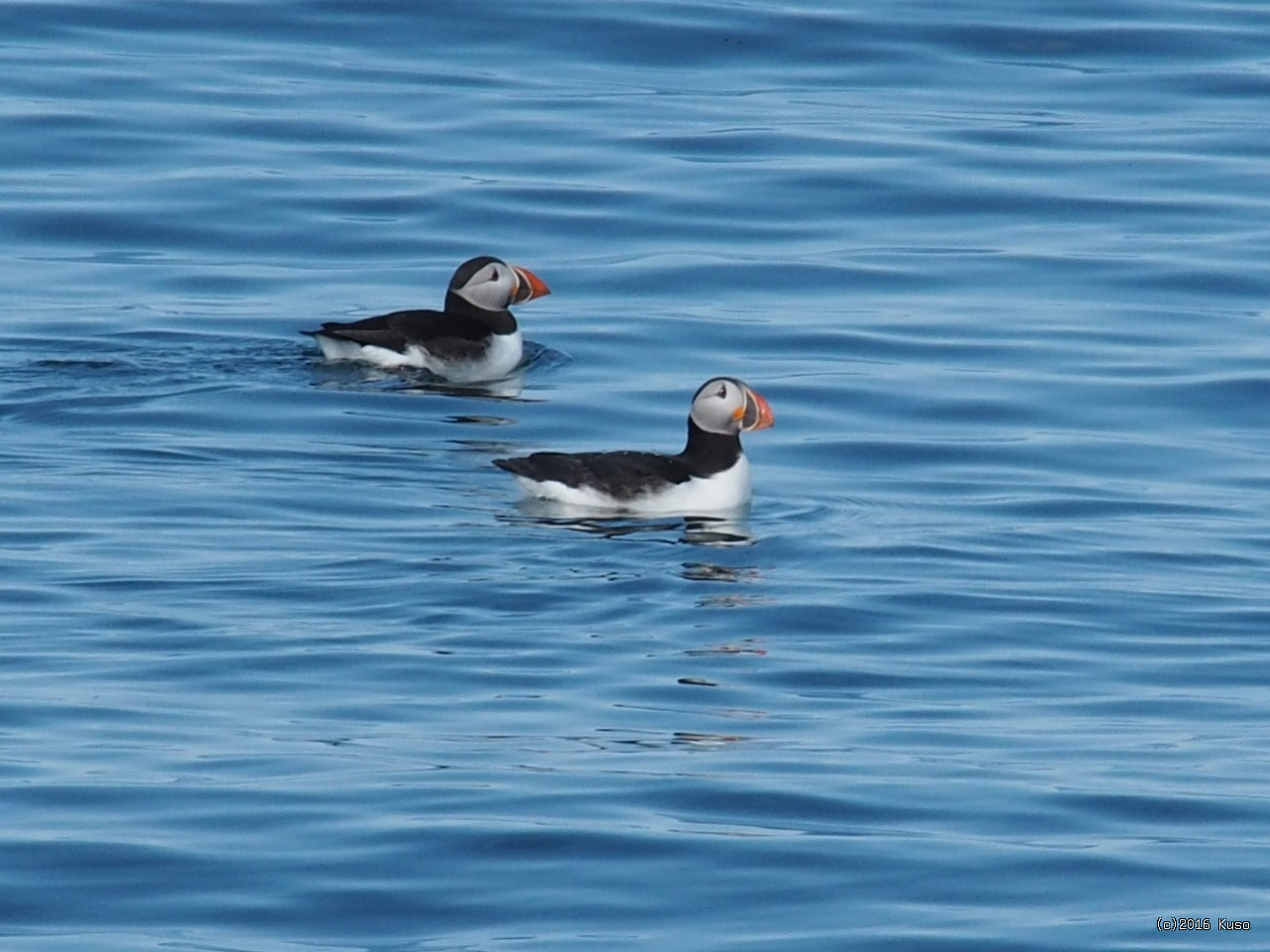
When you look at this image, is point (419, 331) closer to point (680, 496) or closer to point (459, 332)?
point (459, 332)

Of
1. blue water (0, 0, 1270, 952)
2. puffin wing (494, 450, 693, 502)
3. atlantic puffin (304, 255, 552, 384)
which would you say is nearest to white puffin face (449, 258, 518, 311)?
atlantic puffin (304, 255, 552, 384)

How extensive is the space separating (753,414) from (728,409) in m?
0.16

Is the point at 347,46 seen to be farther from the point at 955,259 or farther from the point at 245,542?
the point at 245,542

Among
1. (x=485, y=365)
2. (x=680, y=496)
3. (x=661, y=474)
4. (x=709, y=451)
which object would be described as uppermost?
(x=485, y=365)

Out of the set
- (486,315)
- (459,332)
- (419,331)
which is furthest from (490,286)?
(419,331)

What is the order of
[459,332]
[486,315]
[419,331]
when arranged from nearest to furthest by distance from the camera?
[419,331], [459,332], [486,315]

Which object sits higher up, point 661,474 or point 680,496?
point 661,474

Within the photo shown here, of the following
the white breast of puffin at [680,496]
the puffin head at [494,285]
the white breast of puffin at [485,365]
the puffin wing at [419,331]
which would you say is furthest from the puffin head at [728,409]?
the puffin head at [494,285]

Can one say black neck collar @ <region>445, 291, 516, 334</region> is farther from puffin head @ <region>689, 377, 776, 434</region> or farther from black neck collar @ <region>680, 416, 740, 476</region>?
black neck collar @ <region>680, 416, 740, 476</region>

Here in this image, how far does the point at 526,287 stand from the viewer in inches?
722

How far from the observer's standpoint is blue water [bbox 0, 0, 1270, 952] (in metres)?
8.15

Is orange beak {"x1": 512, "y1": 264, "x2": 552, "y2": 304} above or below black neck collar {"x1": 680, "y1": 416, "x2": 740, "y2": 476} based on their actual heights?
above

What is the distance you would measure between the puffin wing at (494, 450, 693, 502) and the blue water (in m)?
0.20

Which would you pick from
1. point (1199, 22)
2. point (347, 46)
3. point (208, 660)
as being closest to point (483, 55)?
point (347, 46)
